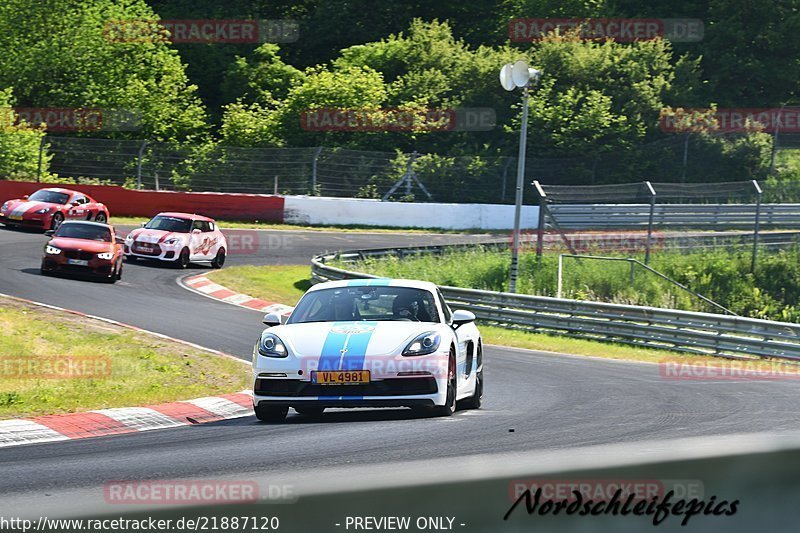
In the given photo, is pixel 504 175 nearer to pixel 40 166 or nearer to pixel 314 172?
pixel 314 172

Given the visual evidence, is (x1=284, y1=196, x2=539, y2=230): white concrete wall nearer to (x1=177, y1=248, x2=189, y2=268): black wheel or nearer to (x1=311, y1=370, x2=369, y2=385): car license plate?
(x1=177, y1=248, x2=189, y2=268): black wheel

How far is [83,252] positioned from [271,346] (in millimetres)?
15346

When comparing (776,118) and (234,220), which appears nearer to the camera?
(234,220)

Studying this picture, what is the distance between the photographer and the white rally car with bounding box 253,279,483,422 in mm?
9289

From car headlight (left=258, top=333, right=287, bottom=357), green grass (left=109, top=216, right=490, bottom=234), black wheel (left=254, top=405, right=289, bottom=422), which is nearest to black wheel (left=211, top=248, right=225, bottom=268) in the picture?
green grass (left=109, top=216, right=490, bottom=234)

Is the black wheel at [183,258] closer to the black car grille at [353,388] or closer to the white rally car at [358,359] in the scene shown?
the white rally car at [358,359]

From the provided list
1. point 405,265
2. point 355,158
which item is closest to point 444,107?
point 355,158

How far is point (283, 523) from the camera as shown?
2.38 m

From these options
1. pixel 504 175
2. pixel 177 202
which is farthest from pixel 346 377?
pixel 504 175

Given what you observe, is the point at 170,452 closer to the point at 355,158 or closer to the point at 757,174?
the point at 355,158

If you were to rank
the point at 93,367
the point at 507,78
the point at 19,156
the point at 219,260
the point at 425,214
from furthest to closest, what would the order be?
the point at 425,214 → the point at 19,156 → the point at 219,260 → the point at 507,78 → the point at 93,367

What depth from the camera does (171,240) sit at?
27562 mm

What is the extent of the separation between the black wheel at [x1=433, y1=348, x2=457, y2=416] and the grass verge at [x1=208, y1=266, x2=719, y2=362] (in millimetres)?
10054

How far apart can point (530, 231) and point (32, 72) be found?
24.7 meters
